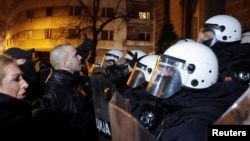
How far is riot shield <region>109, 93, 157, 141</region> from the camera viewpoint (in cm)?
138

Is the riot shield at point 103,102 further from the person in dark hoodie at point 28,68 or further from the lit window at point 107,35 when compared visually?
the lit window at point 107,35

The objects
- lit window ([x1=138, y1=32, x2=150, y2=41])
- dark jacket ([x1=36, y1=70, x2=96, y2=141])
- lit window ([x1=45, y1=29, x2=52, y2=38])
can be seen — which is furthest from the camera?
lit window ([x1=45, y1=29, x2=52, y2=38])

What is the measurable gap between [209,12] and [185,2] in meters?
5.07

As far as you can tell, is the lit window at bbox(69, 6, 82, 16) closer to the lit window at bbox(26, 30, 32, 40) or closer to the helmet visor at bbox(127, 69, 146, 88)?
the lit window at bbox(26, 30, 32, 40)

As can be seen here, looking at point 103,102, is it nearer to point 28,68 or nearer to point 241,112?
point 28,68

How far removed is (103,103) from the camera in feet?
10.7

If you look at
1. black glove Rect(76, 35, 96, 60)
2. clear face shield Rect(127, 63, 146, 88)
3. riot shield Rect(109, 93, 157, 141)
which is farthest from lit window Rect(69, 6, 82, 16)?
riot shield Rect(109, 93, 157, 141)

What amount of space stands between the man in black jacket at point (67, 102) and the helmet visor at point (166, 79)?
3.61 feet

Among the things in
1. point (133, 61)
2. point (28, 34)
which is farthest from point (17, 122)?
point (28, 34)

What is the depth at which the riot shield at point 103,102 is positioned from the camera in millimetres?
3158

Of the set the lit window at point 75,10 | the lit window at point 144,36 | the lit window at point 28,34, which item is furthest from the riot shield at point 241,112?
the lit window at point 28,34

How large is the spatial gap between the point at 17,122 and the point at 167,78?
109 centimetres

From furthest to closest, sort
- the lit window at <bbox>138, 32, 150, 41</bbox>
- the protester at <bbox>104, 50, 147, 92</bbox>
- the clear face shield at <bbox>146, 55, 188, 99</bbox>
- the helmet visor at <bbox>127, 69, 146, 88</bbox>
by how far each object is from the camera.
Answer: the lit window at <bbox>138, 32, 150, 41</bbox> → the protester at <bbox>104, 50, 147, 92</bbox> → the helmet visor at <bbox>127, 69, 146, 88</bbox> → the clear face shield at <bbox>146, 55, 188, 99</bbox>

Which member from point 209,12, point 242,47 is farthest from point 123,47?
point 242,47
